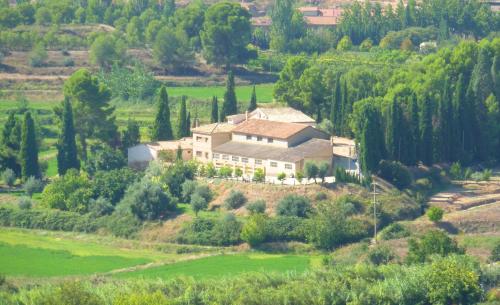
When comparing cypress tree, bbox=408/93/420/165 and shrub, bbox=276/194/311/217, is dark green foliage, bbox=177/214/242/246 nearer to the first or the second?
shrub, bbox=276/194/311/217

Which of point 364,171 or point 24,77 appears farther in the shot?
point 24,77

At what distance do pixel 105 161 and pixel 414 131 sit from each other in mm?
14378

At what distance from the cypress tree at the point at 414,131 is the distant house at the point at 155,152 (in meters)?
10.3

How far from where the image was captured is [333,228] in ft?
219

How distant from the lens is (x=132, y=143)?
79562mm

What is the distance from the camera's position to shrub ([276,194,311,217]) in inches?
2724

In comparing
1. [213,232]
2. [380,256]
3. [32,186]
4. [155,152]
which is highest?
[155,152]

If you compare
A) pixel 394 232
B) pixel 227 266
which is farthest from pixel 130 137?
pixel 227 266

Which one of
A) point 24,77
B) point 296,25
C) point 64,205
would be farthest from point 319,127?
point 296,25

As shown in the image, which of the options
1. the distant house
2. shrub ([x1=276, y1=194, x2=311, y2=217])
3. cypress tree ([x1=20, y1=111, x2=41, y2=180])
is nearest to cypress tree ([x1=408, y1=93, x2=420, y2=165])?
shrub ([x1=276, y1=194, x2=311, y2=217])

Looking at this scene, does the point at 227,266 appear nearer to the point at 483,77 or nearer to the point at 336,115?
the point at 336,115

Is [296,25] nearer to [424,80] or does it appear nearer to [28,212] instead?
[424,80]

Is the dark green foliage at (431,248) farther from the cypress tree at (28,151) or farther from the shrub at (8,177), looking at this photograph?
the shrub at (8,177)

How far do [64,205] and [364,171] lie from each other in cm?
1322
